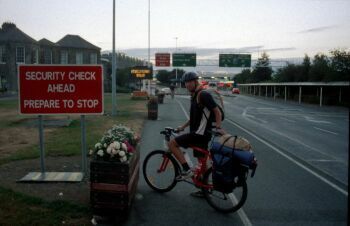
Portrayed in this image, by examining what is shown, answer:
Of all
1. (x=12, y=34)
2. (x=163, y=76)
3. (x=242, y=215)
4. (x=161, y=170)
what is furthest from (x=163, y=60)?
(x=163, y=76)

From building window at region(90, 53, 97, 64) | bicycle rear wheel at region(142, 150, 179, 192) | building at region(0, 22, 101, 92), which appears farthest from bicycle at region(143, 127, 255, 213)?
building window at region(90, 53, 97, 64)

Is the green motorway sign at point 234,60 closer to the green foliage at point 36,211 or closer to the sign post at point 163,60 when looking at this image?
the sign post at point 163,60

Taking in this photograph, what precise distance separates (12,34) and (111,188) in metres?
67.0

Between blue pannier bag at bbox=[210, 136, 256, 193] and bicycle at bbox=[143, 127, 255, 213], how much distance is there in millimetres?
58

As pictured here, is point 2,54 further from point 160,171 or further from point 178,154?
point 178,154

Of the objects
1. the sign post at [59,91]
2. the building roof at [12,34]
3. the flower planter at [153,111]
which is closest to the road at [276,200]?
the sign post at [59,91]

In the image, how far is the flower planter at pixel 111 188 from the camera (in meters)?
5.55

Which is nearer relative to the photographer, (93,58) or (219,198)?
(219,198)

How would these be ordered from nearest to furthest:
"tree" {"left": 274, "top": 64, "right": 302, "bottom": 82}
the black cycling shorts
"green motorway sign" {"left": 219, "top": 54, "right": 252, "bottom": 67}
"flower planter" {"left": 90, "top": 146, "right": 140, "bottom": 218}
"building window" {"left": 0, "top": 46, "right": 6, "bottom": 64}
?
"flower planter" {"left": 90, "top": 146, "right": 140, "bottom": 218}
the black cycling shorts
"green motorway sign" {"left": 219, "top": 54, "right": 252, "bottom": 67}
"building window" {"left": 0, "top": 46, "right": 6, "bottom": 64}
"tree" {"left": 274, "top": 64, "right": 302, "bottom": 82}

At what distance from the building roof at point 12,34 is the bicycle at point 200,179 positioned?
64.2 m

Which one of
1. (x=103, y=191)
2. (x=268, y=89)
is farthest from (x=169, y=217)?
(x=268, y=89)

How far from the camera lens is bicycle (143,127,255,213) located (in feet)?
19.6

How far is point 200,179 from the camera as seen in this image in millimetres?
6500

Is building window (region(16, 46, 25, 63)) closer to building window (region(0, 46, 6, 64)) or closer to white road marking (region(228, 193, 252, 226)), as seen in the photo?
building window (region(0, 46, 6, 64))
